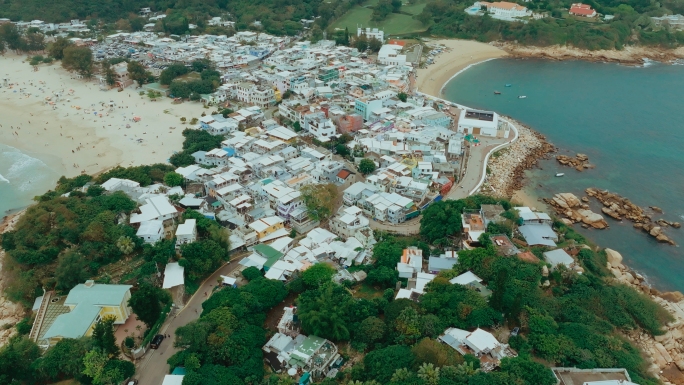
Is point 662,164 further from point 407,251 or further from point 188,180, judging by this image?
point 188,180

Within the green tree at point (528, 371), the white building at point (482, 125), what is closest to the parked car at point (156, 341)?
the green tree at point (528, 371)

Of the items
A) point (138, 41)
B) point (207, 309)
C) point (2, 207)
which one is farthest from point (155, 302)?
point (138, 41)

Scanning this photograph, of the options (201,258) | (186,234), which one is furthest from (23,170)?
(201,258)

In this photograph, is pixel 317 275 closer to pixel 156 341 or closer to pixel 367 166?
pixel 156 341

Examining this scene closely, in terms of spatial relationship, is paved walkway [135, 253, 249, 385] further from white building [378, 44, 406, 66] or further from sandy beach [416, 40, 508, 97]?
white building [378, 44, 406, 66]

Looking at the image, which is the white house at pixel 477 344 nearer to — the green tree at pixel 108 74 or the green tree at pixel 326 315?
the green tree at pixel 326 315

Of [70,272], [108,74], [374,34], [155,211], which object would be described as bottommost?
[70,272]
